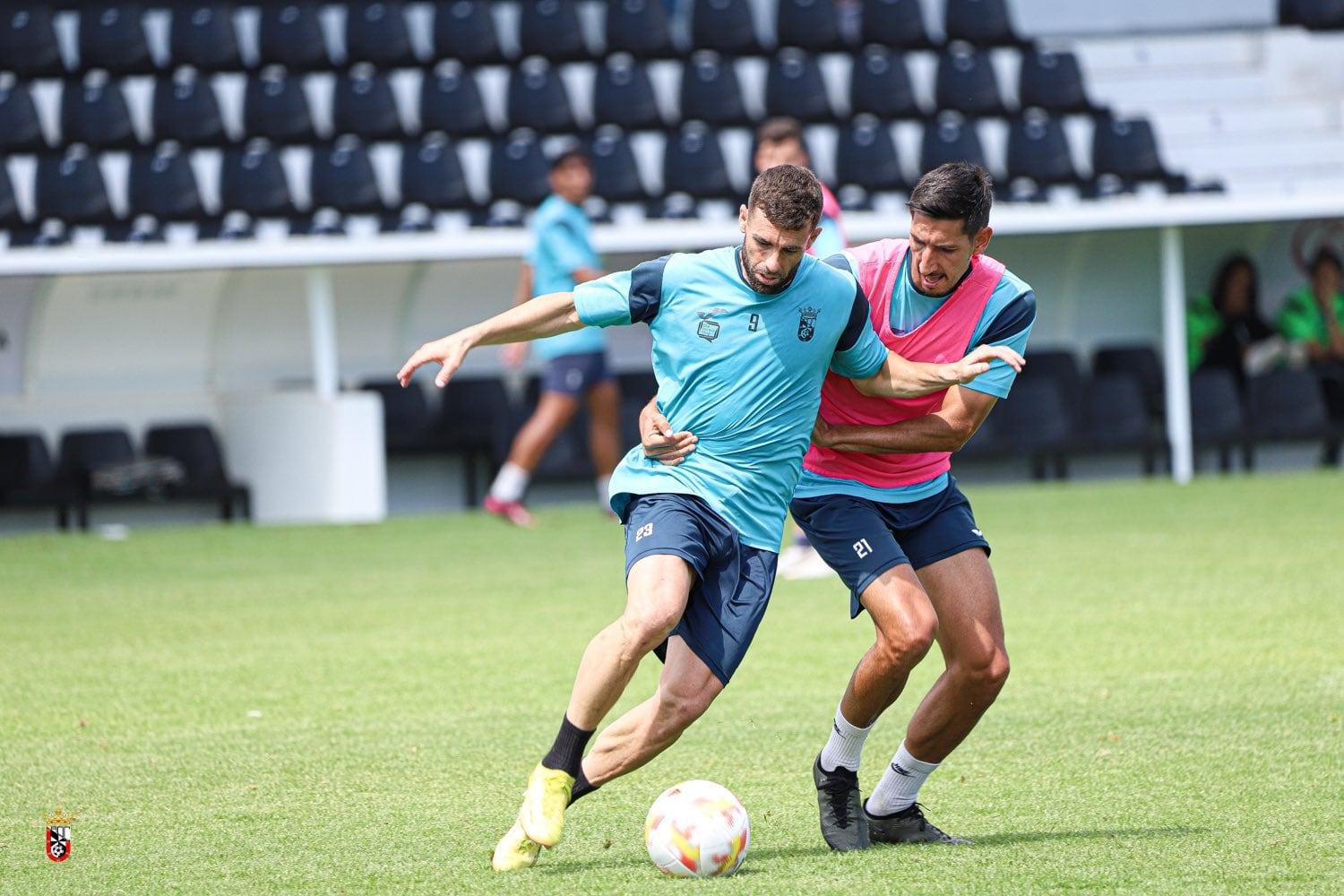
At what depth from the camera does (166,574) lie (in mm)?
11039

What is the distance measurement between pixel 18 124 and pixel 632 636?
12957mm

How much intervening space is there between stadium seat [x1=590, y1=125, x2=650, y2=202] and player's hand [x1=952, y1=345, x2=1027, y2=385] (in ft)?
37.6

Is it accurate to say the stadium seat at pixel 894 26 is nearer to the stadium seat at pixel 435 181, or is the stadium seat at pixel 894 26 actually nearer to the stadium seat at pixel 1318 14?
the stadium seat at pixel 1318 14

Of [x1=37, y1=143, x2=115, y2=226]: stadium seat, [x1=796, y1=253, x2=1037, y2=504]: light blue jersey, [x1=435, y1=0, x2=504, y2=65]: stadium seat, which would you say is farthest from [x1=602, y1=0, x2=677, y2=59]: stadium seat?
[x1=796, y1=253, x2=1037, y2=504]: light blue jersey

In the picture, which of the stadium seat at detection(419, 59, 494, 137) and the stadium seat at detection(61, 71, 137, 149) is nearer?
the stadium seat at detection(61, 71, 137, 149)

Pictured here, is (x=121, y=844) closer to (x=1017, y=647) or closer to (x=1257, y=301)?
(x=1017, y=647)

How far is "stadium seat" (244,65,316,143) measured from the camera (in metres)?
16.4

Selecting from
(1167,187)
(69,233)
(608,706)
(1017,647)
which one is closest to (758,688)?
(1017,647)

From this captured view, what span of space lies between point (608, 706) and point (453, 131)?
12.8 metres

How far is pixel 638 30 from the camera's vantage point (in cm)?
1784

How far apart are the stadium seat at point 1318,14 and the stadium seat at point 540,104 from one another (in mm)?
8086

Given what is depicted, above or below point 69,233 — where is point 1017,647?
below

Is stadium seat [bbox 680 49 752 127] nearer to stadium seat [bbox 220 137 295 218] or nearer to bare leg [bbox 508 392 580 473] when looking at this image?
stadium seat [bbox 220 137 295 218]

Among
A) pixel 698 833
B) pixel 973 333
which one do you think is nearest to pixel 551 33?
pixel 973 333
